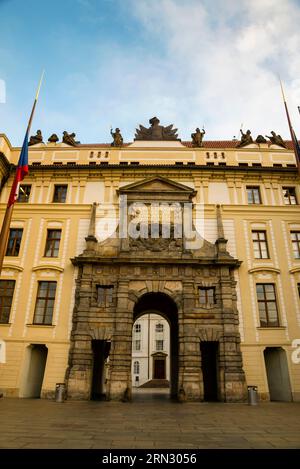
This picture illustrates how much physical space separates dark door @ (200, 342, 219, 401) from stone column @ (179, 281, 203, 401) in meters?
2.80

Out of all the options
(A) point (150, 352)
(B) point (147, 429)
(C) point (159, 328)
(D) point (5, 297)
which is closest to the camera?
(B) point (147, 429)

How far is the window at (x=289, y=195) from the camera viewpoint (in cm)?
2270

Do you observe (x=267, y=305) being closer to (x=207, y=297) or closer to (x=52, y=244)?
(x=207, y=297)

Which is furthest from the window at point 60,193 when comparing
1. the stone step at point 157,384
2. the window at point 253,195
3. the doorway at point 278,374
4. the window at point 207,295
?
the stone step at point 157,384

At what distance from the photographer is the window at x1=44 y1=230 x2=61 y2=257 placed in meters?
21.1

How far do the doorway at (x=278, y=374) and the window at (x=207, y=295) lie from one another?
4.75m

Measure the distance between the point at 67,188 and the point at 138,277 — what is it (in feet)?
29.4

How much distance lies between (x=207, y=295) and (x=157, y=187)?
8.45m

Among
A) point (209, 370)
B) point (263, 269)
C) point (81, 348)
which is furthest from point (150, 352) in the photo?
point (263, 269)

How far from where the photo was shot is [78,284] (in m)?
19.5

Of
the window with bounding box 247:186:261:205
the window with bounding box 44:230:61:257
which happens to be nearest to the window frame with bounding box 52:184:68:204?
the window with bounding box 44:230:61:257

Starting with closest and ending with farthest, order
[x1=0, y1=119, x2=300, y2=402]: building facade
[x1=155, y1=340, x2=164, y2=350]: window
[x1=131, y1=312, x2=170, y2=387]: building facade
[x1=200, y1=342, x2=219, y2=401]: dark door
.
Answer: [x1=0, y1=119, x2=300, y2=402]: building facade < [x1=200, y1=342, x2=219, y2=401]: dark door < [x1=131, y1=312, x2=170, y2=387]: building facade < [x1=155, y1=340, x2=164, y2=350]: window

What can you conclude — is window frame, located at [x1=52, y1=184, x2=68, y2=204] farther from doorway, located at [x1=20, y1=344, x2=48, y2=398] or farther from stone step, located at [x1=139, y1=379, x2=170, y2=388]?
stone step, located at [x1=139, y1=379, x2=170, y2=388]

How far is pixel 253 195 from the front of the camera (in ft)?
75.0
